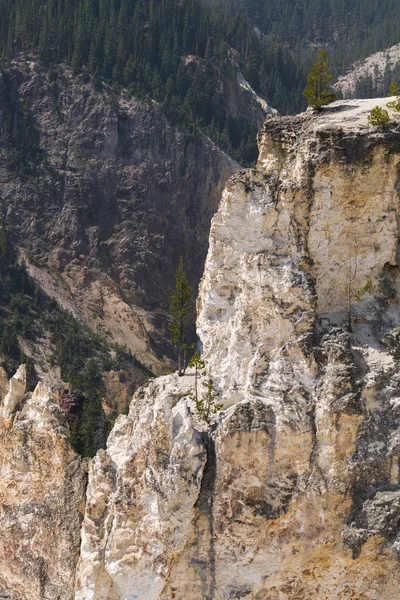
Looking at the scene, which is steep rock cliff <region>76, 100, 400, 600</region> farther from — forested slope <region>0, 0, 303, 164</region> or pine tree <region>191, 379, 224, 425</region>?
forested slope <region>0, 0, 303, 164</region>

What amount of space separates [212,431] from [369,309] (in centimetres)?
875

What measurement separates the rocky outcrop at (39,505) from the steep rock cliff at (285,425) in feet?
12.5

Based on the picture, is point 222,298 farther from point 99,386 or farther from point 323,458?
point 99,386

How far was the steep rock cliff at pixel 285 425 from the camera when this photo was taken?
39.8 m

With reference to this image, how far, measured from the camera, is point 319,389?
4003 centimetres

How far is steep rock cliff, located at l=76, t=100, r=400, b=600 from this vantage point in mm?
39750

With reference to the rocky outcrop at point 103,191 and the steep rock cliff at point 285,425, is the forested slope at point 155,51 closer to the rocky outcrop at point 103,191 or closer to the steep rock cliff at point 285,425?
the rocky outcrop at point 103,191

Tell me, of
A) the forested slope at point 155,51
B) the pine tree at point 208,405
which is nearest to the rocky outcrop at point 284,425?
the pine tree at point 208,405

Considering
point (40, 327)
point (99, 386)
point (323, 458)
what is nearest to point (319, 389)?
point (323, 458)

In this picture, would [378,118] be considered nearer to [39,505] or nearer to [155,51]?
[39,505]

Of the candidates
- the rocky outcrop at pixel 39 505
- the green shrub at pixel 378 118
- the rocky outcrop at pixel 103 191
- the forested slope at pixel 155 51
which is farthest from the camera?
the forested slope at pixel 155 51

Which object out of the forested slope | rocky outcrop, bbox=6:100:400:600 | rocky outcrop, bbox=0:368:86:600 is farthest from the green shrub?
the forested slope

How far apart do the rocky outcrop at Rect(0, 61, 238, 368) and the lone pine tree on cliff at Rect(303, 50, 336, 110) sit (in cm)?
8873

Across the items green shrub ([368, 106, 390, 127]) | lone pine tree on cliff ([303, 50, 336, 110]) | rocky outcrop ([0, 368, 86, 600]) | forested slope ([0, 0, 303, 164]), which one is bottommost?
rocky outcrop ([0, 368, 86, 600])
